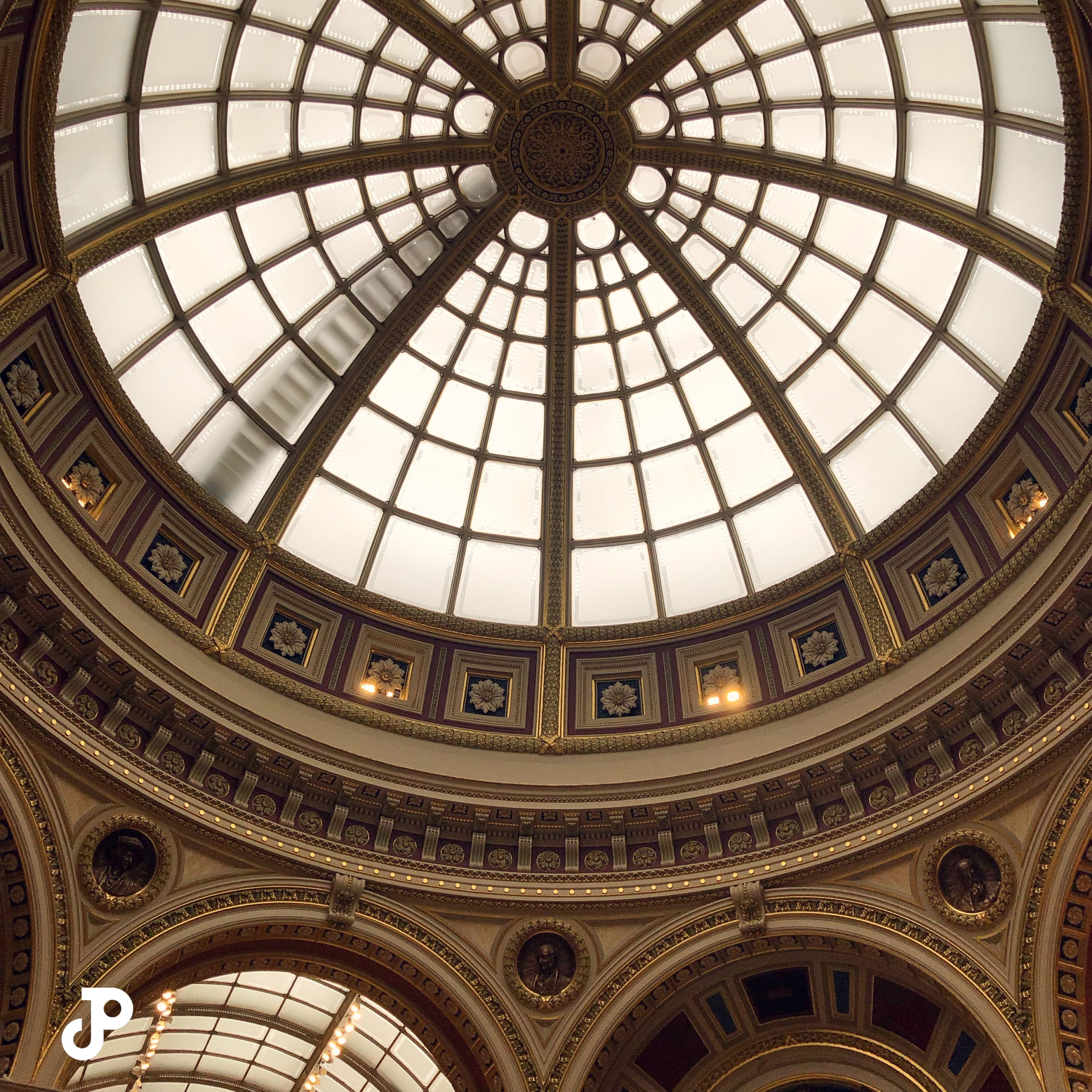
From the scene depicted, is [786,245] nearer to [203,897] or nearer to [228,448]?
[228,448]

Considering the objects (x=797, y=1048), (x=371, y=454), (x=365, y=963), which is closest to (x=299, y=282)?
(x=371, y=454)

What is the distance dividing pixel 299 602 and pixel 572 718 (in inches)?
203

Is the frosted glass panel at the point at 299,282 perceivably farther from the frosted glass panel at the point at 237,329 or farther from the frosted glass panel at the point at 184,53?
the frosted glass panel at the point at 184,53

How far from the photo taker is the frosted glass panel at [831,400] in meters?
17.8

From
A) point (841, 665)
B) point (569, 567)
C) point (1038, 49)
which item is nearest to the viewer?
point (1038, 49)

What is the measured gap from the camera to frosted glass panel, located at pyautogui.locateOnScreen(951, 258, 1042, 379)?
15094 mm

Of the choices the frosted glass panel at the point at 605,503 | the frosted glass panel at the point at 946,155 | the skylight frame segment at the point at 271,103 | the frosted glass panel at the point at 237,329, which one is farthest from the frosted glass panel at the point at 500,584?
the frosted glass panel at the point at 946,155

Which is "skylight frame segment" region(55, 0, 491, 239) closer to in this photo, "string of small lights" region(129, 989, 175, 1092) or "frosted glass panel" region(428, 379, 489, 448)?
"frosted glass panel" region(428, 379, 489, 448)

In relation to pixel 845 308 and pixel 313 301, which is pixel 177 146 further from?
pixel 845 308

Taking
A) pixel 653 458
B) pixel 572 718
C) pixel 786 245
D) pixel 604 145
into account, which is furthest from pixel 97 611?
pixel 786 245

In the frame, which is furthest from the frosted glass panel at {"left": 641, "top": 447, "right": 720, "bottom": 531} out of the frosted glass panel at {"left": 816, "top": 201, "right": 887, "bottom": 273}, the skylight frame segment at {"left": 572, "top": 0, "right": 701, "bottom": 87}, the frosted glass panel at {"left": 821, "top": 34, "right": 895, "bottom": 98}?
the skylight frame segment at {"left": 572, "top": 0, "right": 701, "bottom": 87}

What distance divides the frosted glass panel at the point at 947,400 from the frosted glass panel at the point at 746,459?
2528 millimetres

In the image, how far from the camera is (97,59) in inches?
525

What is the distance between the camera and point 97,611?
1331 cm
